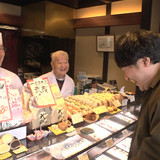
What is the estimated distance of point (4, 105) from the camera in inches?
47.1

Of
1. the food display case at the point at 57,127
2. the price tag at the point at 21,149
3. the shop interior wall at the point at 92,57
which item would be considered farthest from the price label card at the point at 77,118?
the shop interior wall at the point at 92,57

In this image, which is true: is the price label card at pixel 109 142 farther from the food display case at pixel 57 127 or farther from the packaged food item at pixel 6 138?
the packaged food item at pixel 6 138

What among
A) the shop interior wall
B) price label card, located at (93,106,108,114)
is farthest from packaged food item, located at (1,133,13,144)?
the shop interior wall

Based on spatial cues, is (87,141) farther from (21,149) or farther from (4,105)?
(4,105)

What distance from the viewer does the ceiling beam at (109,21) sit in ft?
12.1

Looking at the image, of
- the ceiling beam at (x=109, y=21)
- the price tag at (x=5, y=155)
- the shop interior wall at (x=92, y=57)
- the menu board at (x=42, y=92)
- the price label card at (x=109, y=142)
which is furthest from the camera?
the shop interior wall at (x=92, y=57)

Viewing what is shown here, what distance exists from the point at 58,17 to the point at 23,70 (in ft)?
5.81

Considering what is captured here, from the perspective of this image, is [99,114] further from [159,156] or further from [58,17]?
[58,17]

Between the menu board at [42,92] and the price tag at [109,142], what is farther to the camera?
the price tag at [109,142]

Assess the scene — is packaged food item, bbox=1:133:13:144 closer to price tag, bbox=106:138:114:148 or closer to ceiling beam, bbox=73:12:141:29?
price tag, bbox=106:138:114:148

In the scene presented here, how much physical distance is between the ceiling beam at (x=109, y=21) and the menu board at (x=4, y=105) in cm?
321

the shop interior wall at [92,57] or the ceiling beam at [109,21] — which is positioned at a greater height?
the ceiling beam at [109,21]

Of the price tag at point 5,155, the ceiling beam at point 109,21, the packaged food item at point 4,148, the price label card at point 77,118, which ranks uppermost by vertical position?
the ceiling beam at point 109,21

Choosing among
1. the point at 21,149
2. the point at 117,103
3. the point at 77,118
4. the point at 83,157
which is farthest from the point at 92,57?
the point at 21,149
